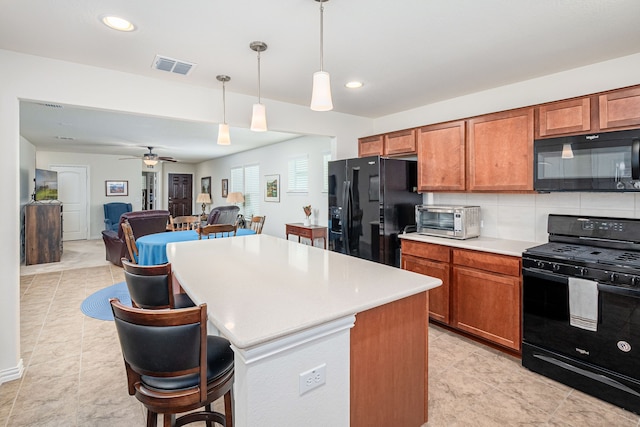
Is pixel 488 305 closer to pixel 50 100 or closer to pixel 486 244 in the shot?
pixel 486 244

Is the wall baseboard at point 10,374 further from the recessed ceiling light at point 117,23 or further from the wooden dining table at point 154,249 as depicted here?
the recessed ceiling light at point 117,23

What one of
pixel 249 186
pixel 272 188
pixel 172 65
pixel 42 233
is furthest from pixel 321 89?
pixel 42 233

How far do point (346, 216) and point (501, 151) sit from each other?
175cm

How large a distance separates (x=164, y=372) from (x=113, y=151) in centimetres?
909

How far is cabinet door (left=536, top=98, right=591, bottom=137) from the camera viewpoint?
8.14ft

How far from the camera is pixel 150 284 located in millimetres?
1733

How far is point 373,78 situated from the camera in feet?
10.1

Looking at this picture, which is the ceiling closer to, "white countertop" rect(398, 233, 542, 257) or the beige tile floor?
"white countertop" rect(398, 233, 542, 257)

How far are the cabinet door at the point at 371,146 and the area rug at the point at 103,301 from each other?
3.40m

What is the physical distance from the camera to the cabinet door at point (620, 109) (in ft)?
7.41

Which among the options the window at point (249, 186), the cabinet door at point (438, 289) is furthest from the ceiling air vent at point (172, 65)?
the window at point (249, 186)

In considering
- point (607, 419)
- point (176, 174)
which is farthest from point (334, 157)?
point (176, 174)

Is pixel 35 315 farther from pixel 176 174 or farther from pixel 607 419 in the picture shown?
pixel 176 174

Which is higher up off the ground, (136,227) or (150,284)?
(136,227)
